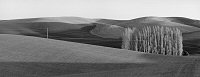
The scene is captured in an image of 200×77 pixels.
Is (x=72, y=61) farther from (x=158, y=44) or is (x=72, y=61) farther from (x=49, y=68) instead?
(x=158, y=44)

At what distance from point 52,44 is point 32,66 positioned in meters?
13.4

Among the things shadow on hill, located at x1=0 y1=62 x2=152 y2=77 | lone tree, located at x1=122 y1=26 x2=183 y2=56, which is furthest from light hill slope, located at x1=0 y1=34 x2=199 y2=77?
lone tree, located at x1=122 y1=26 x2=183 y2=56

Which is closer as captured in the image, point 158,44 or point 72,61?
point 72,61

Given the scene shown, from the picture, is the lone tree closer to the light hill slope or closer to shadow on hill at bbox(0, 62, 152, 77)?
the light hill slope

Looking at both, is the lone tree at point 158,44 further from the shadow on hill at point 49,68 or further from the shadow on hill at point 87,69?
the shadow on hill at point 49,68

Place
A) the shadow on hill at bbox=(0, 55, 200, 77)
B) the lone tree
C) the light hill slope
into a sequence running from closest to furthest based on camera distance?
the shadow on hill at bbox=(0, 55, 200, 77) → the light hill slope → the lone tree

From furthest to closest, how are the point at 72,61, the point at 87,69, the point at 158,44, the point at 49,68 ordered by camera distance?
1. the point at 158,44
2. the point at 72,61
3. the point at 87,69
4. the point at 49,68

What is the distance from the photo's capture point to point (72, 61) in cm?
3478

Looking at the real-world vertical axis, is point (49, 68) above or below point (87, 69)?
above

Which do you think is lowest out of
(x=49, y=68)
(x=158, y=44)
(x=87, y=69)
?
(x=158, y=44)

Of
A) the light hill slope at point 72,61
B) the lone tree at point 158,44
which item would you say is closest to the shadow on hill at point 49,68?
the light hill slope at point 72,61

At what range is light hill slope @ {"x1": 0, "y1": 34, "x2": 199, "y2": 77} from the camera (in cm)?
2898

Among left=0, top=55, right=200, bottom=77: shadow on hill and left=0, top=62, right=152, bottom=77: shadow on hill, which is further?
left=0, top=62, right=152, bottom=77: shadow on hill

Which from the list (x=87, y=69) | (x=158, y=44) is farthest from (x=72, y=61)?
(x=158, y=44)
